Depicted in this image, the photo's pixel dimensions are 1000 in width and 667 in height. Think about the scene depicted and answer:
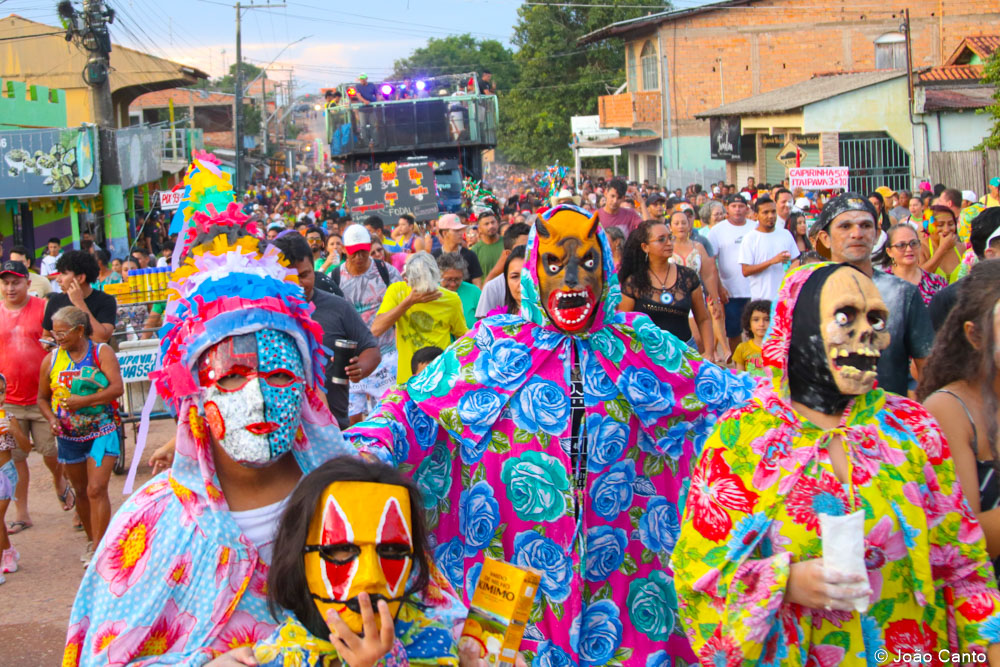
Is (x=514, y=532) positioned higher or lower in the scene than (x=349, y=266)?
lower

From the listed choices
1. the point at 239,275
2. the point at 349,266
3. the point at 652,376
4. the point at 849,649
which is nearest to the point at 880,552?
the point at 849,649

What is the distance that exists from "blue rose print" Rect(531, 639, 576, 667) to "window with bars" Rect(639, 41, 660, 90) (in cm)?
4058

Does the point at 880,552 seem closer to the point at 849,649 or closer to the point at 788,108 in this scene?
the point at 849,649

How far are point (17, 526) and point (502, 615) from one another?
720 cm

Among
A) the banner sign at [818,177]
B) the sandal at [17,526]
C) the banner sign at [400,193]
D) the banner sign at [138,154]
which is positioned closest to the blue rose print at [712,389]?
the sandal at [17,526]

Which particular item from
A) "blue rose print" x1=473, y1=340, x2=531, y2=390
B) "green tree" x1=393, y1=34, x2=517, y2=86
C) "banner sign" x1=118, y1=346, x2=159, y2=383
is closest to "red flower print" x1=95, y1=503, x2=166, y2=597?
"blue rose print" x1=473, y1=340, x2=531, y2=390

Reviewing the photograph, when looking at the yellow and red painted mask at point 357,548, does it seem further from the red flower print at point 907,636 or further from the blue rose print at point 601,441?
the blue rose print at point 601,441

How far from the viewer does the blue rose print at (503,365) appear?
164 inches

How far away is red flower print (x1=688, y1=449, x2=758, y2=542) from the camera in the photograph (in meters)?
2.99

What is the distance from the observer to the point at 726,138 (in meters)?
34.6

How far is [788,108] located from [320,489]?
87.8 feet

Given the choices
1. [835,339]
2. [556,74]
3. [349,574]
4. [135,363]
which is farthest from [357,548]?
[556,74]

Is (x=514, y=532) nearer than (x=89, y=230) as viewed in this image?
Yes

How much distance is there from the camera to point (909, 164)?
26391mm
